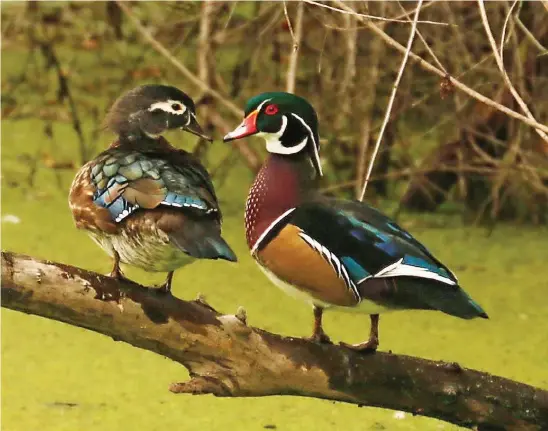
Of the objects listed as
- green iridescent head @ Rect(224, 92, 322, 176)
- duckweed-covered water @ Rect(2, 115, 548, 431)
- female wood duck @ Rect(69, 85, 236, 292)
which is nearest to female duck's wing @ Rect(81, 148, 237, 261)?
female wood duck @ Rect(69, 85, 236, 292)

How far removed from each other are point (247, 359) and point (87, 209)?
1.05 feet

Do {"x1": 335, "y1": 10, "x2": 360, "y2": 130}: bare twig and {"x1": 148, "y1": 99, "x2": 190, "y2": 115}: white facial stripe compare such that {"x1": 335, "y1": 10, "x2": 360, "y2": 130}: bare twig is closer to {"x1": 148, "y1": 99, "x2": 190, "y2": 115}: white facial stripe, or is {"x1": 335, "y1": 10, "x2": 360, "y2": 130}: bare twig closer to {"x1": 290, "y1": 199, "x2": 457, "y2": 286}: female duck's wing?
{"x1": 148, "y1": 99, "x2": 190, "y2": 115}: white facial stripe

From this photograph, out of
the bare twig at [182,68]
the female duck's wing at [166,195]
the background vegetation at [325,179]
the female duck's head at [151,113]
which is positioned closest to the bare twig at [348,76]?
the background vegetation at [325,179]

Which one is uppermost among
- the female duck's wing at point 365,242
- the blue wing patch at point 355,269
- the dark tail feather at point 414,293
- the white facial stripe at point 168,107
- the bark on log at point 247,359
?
the white facial stripe at point 168,107

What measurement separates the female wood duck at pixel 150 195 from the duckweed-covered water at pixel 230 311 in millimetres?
619

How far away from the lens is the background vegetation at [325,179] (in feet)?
8.00

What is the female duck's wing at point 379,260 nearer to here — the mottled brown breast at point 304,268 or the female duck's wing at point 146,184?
the mottled brown breast at point 304,268

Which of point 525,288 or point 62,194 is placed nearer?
point 525,288

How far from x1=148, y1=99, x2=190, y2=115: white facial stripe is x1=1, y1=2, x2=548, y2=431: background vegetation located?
1.33 feet

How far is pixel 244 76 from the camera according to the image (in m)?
4.02

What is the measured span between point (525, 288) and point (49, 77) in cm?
242

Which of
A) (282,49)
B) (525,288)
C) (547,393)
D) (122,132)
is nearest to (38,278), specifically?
(122,132)

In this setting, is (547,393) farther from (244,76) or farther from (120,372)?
(244,76)

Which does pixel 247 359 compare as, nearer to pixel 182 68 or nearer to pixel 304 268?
pixel 304 268
